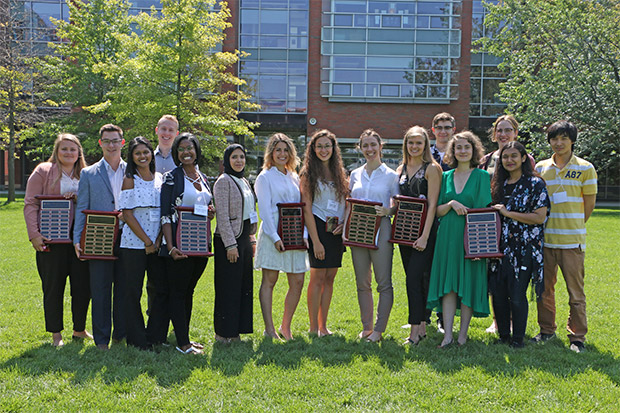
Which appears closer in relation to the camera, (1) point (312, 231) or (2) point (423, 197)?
(2) point (423, 197)

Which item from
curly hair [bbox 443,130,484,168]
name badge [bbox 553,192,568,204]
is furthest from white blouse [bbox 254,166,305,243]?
name badge [bbox 553,192,568,204]

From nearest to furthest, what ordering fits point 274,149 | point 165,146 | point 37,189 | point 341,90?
point 37,189, point 274,149, point 165,146, point 341,90

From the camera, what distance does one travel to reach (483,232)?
5246mm

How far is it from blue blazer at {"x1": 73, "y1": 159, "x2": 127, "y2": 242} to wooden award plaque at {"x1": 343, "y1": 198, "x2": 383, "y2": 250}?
2532 millimetres

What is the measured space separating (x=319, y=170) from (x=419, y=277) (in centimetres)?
161

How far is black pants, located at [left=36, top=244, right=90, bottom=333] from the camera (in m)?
5.50

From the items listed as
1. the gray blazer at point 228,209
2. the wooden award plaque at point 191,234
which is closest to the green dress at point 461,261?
the gray blazer at point 228,209

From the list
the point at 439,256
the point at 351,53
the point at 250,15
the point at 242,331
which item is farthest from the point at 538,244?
the point at 250,15

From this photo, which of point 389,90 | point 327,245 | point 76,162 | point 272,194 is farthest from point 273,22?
point 327,245

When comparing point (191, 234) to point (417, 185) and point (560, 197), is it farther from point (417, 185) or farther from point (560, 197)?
point (560, 197)

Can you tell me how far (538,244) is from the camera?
5414 millimetres

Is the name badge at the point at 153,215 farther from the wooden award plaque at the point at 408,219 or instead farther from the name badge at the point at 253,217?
the wooden award plaque at the point at 408,219

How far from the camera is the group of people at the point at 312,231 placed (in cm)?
526

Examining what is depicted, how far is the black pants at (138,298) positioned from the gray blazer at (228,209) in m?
0.72
